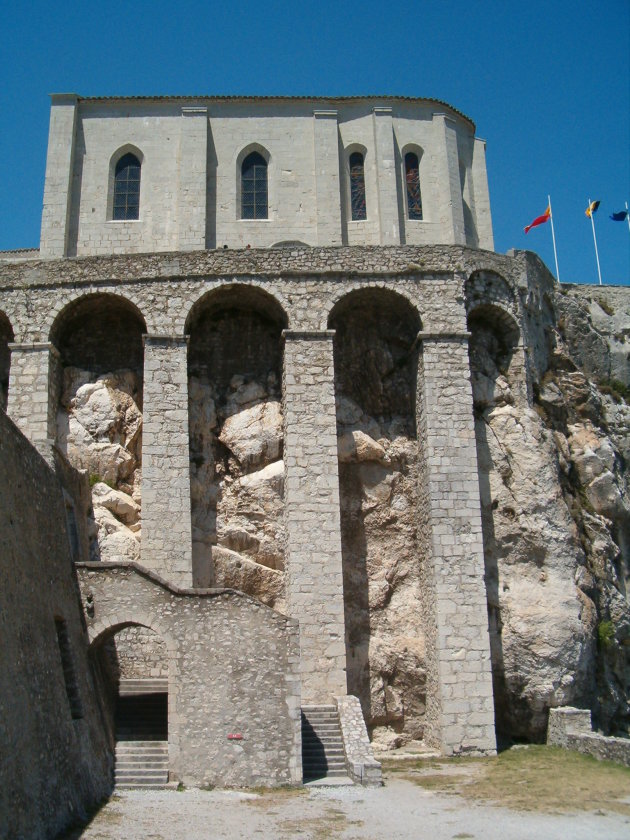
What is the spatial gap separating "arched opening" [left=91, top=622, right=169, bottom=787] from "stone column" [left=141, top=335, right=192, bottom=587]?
1565 mm

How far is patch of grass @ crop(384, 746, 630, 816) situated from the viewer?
14.5m

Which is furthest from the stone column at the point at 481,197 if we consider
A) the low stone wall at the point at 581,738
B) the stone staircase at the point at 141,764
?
the stone staircase at the point at 141,764

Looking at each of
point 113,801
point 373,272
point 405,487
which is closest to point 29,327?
point 373,272

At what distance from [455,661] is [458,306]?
27.3ft

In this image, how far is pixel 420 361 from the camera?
859 inches

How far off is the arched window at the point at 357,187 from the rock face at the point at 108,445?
390 inches

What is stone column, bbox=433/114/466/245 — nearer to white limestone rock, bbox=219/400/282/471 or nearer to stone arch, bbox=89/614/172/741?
white limestone rock, bbox=219/400/282/471

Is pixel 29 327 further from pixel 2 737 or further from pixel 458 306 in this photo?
pixel 2 737

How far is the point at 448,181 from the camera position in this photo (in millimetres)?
28906

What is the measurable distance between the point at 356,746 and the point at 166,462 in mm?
7447

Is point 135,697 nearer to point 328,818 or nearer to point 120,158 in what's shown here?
point 328,818

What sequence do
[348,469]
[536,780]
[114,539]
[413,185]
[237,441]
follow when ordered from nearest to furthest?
1. [536,780]
2. [114,539]
3. [237,441]
4. [348,469]
5. [413,185]

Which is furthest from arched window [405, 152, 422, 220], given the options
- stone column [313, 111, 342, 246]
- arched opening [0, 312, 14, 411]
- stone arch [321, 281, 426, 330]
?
arched opening [0, 312, 14, 411]

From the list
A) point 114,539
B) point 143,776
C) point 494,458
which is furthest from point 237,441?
point 143,776
